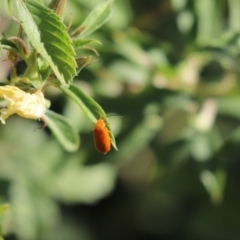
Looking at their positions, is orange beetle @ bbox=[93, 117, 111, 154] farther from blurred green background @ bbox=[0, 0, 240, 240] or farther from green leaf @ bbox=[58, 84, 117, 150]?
blurred green background @ bbox=[0, 0, 240, 240]

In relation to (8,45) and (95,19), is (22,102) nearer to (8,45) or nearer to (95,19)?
(8,45)

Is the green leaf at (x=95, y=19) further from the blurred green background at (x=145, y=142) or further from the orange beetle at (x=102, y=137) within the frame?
the blurred green background at (x=145, y=142)

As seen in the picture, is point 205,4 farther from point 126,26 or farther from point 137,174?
point 137,174

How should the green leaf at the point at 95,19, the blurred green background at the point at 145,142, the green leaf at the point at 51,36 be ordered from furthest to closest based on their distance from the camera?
the blurred green background at the point at 145,142 → the green leaf at the point at 95,19 → the green leaf at the point at 51,36

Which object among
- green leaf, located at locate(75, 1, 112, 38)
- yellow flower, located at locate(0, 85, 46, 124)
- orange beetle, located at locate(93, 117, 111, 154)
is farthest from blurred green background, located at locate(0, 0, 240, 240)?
yellow flower, located at locate(0, 85, 46, 124)

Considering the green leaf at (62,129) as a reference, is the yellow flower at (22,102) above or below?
above

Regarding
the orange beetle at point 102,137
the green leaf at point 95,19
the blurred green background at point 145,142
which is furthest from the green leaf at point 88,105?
the blurred green background at point 145,142
